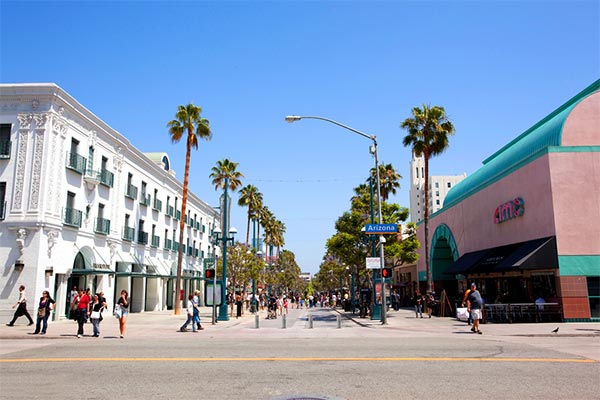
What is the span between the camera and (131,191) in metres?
36.6

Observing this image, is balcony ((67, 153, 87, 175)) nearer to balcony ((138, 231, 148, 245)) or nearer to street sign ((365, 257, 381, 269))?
balcony ((138, 231, 148, 245))

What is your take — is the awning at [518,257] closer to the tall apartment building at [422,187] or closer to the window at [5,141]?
the window at [5,141]

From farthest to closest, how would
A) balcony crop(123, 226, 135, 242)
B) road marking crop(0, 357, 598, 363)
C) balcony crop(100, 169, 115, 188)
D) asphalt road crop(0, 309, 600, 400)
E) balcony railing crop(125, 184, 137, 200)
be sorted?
balcony railing crop(125, 184, 137, 200) → balcony crop(123, 226, 135, 242) → balcony crop(100, 169, 115, 188) → road marking crop(0, 357, 598, 363) → asphalt road crop(0, 309, 600, 400)

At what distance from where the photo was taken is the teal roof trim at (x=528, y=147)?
24264mm

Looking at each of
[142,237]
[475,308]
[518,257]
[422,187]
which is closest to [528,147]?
[518,257]

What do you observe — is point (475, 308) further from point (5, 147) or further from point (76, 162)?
point (5, 147)

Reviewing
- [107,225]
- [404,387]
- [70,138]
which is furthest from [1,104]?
[404,387]

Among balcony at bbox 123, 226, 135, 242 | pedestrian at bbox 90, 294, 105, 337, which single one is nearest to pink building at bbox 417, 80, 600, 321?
pedestrian at bbox 90, 294, 105, 337

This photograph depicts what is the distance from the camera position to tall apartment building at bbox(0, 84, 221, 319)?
24.2 meters

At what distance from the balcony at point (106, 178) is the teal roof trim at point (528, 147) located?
26026 millimetres

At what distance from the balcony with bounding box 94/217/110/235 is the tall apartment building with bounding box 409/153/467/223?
140053mm

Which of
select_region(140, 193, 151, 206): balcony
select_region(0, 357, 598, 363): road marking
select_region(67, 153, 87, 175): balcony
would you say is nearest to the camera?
select_region(0, 357, 598, 363): road marking

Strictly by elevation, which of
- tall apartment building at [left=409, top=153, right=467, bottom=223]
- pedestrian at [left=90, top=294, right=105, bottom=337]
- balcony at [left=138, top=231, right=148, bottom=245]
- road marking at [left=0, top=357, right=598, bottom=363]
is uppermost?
tall apartment building at [left=409, top=153, right=467, bottom=223]

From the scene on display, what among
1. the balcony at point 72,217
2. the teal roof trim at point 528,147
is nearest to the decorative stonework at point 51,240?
the balcony at point 72,217
